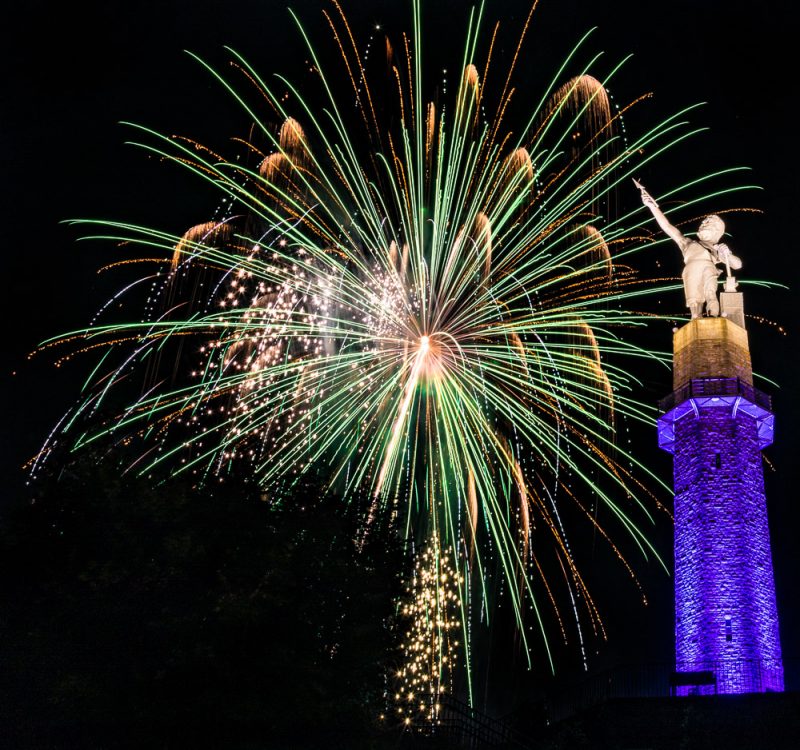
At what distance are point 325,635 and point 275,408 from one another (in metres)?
5.41

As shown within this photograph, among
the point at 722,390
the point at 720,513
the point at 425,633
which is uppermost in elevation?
the point at 722,390

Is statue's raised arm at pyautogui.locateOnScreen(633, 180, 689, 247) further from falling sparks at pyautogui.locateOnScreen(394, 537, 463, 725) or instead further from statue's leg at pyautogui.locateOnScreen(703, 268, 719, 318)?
falling sparks at pyautogui.locateOnScreen(394, 537, 463, 725)

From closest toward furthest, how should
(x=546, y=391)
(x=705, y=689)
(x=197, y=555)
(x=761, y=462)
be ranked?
(x=197, y=555)
(x=546, y=391)
(x=705, y=689)
(x=761, y=462)

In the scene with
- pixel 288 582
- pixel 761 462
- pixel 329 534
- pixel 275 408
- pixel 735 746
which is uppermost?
pixel 761 462

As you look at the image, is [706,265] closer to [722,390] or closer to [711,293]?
[711,293]

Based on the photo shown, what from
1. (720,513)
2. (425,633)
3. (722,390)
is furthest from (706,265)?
(425,633)

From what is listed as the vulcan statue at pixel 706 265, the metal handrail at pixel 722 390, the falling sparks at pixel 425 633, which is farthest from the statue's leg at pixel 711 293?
the falling sparks at pixel 425 633

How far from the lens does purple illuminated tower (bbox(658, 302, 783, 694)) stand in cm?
2458

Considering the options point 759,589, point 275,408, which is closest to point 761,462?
point 759,589

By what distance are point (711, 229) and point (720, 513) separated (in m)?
8.90

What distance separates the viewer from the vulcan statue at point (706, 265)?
2988 centimetres

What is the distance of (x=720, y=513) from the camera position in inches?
1032

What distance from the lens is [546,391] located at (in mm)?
22172

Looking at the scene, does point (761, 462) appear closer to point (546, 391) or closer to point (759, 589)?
point (759, 589)
